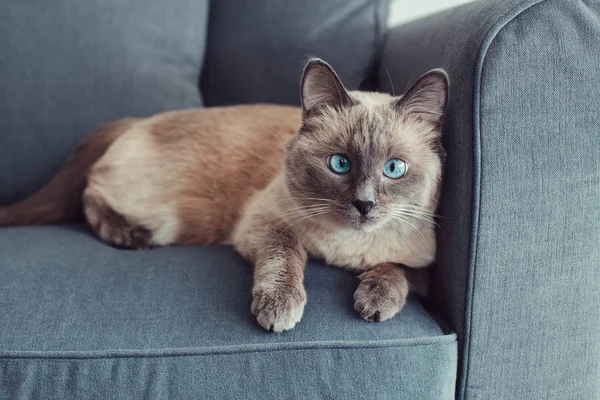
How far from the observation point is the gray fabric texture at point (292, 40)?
68.6 inches

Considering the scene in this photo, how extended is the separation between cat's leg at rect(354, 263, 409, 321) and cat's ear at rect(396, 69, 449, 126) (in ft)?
1.14

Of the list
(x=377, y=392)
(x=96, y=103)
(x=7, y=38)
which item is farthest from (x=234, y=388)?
(x=7, y=38)

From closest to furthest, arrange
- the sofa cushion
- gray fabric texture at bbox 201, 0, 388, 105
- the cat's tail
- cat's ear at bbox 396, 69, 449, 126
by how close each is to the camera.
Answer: the sofa cushion < cat's ear at bbox 396, 69, 449, 126 < the cat's tail < gray fabric texture at bbox 201, 0, 388, 105

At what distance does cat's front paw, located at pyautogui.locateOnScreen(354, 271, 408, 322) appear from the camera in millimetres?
1030

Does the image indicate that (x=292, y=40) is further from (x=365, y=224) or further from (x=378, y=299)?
(x=378, y=299)

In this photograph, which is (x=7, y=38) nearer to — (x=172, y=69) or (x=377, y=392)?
(x=172, y=69)

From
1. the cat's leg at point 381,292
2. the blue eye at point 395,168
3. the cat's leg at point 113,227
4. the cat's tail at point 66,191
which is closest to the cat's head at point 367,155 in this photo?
the blue eye at point 395,168

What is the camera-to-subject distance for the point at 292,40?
1.75 m

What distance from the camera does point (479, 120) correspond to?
0.99 meters

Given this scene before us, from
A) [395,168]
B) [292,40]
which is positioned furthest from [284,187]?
[292,40]

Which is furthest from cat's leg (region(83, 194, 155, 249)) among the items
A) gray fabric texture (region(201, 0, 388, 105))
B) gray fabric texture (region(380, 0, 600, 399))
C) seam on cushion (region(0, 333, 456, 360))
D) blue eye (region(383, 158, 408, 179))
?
gray fabric texture (region(380, 0, 600, 399))

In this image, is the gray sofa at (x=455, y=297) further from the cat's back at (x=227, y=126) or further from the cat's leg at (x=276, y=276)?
the cat's back at (x=227, y=126)

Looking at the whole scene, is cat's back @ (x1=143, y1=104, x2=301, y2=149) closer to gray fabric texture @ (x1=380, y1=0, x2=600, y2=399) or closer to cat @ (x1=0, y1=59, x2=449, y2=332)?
cat @ (x1=0, y1=59, x2=449, y2=332)

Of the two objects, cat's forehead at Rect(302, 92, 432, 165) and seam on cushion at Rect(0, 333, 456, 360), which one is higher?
cat's forehead at Rect(302, 92, 432, 165)
